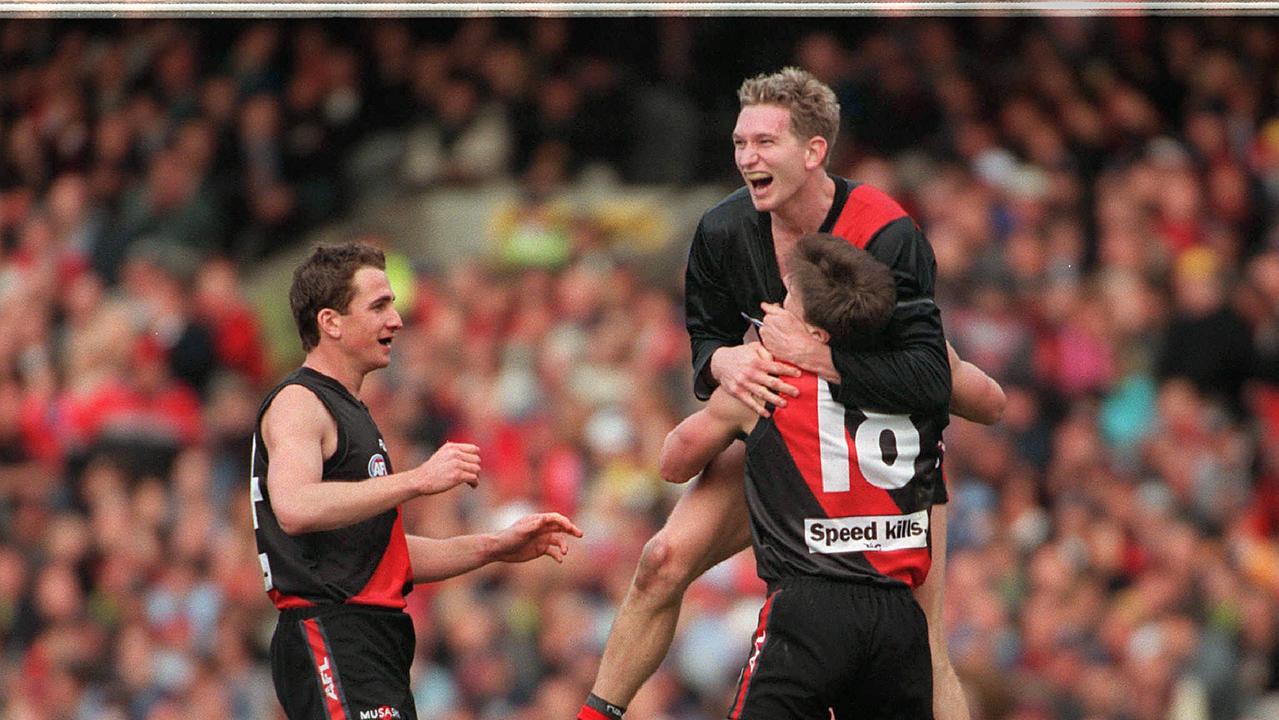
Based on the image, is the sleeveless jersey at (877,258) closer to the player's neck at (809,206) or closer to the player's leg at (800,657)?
the player's neck at (809,206)

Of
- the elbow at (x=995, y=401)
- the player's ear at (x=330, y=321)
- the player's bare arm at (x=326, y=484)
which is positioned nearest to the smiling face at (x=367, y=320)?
the player's ear at (x=330, y=321)

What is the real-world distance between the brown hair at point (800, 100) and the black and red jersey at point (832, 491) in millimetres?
767

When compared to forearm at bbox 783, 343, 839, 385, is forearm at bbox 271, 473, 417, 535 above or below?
below

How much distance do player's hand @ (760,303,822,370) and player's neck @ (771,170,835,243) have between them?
0.36 m

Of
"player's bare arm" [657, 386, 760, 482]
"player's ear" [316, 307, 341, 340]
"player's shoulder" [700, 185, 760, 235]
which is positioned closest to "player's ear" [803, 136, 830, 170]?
"player's shoulder" [700, 185, 760, 235]

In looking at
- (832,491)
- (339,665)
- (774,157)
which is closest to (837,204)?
(774,157)

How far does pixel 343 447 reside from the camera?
5.14m

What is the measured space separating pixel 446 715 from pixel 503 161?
374 cm

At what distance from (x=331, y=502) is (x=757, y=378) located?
1123 millimetres

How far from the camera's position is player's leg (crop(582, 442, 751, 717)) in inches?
219

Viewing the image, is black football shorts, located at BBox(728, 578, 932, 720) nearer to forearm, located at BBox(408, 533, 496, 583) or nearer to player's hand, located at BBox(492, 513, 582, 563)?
player's hand, located at BBox(492, 513, 582, 563)

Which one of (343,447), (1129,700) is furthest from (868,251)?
(1129,700)

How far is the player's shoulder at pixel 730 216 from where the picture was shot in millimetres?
5391

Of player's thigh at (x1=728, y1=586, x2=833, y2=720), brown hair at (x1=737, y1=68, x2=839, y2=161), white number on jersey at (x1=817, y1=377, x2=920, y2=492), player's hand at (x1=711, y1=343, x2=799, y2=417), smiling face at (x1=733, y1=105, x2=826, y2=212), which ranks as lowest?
player's thigh at (x1=728, y1=586, x2=833, y2=720)
